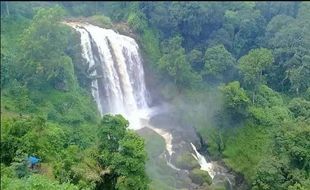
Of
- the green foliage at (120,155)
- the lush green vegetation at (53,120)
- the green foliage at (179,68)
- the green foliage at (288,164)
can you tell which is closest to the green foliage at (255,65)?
the green foliage at (179,68)

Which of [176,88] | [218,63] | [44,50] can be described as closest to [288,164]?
[218,63]

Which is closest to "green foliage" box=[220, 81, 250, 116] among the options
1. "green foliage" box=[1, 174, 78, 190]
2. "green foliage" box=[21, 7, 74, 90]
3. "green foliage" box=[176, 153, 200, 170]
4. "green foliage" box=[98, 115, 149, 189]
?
"green foliage" box=[176, 153, 200, 170]

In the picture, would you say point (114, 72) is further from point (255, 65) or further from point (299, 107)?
point (299, 107)

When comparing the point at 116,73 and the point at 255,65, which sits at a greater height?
the point at 255,65

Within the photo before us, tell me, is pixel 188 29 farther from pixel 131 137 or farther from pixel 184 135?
pixel 131 137

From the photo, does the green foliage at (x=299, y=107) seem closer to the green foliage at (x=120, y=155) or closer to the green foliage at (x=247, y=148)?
the green foliage at (x=247, y=148)

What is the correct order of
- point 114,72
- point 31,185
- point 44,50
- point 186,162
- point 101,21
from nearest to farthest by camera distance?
point 31,185 < point 186,162 < point 44,50 < point 114,72 < point 101,21
